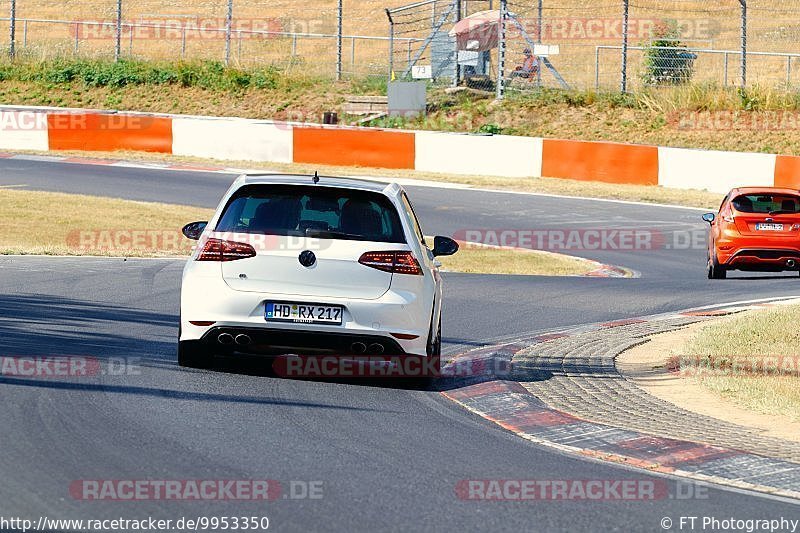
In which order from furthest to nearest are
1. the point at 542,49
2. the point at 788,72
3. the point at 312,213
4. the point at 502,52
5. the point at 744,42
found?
the point at 788,72
the point at 502,52
the point at 542,49
the point at 744,42
the point at 312,213

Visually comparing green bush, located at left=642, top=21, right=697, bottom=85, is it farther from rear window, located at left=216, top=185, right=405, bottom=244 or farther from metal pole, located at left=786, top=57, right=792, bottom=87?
rear window, located at left=216, top=185, right=405, bottom=244

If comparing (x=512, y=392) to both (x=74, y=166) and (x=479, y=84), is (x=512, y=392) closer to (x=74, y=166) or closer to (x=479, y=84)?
(x=74, y=166)

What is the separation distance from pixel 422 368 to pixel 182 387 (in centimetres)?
191

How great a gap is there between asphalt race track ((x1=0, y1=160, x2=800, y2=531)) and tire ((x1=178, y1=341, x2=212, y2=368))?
107 millimetres

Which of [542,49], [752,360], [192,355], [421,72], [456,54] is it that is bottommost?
[752,360]

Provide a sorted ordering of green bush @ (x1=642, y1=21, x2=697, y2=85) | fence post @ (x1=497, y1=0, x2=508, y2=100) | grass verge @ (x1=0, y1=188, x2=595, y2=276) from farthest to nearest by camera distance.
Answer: green bush @ (x1=642, y1=21, x2=697, y2=85) < fence post @ (x1=497, y1=0, x2=508, y2=100) < grass verge @ (x1=0, y1=188, x2=595, y2=276)

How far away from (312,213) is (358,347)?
1.08 m

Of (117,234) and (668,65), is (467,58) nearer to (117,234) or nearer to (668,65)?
(668,65)

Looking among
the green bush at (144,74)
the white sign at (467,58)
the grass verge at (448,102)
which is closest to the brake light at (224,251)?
the grass verge at (448,102)

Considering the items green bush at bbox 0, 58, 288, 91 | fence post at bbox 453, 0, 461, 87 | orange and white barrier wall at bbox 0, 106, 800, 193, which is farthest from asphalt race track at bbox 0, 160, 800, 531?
green bush at bbox 0, 58, 288, 91

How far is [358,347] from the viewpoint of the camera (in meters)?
9.75

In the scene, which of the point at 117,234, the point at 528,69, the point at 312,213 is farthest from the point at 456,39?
the point at 312,213

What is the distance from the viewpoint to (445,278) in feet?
60.4

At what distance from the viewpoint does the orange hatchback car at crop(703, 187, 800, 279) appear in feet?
60.0
